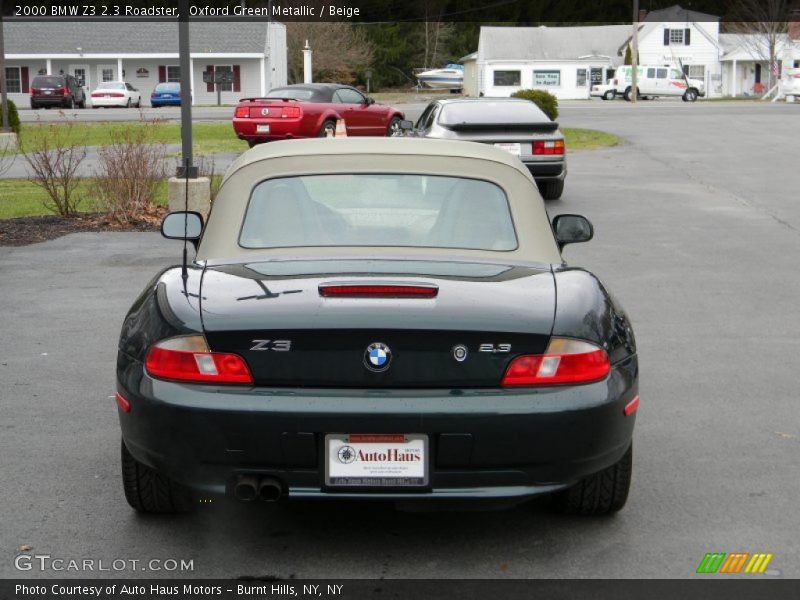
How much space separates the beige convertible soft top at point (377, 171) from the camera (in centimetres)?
508

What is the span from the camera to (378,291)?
14.3ft

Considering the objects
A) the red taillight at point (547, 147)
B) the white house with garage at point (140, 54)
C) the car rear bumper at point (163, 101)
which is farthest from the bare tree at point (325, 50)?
the red taillight at point (547, 147)

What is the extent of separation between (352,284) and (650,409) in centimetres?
292

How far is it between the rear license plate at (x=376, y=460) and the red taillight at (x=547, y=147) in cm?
1315

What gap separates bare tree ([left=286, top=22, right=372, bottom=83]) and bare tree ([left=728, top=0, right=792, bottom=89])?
85.4ft

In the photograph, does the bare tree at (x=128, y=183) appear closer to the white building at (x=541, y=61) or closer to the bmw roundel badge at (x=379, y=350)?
the bmw roundel badge at (x=379, y=350)

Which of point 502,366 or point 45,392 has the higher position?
point 502,366

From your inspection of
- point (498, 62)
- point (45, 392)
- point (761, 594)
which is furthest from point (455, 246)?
point (498, 62)

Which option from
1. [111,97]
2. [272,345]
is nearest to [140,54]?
[111,97]

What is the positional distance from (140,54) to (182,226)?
5911cm

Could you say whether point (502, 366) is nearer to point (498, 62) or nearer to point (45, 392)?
point (45, 392)

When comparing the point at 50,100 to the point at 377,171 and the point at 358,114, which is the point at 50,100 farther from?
the point at 377,171

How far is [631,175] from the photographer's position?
21.4 meters
